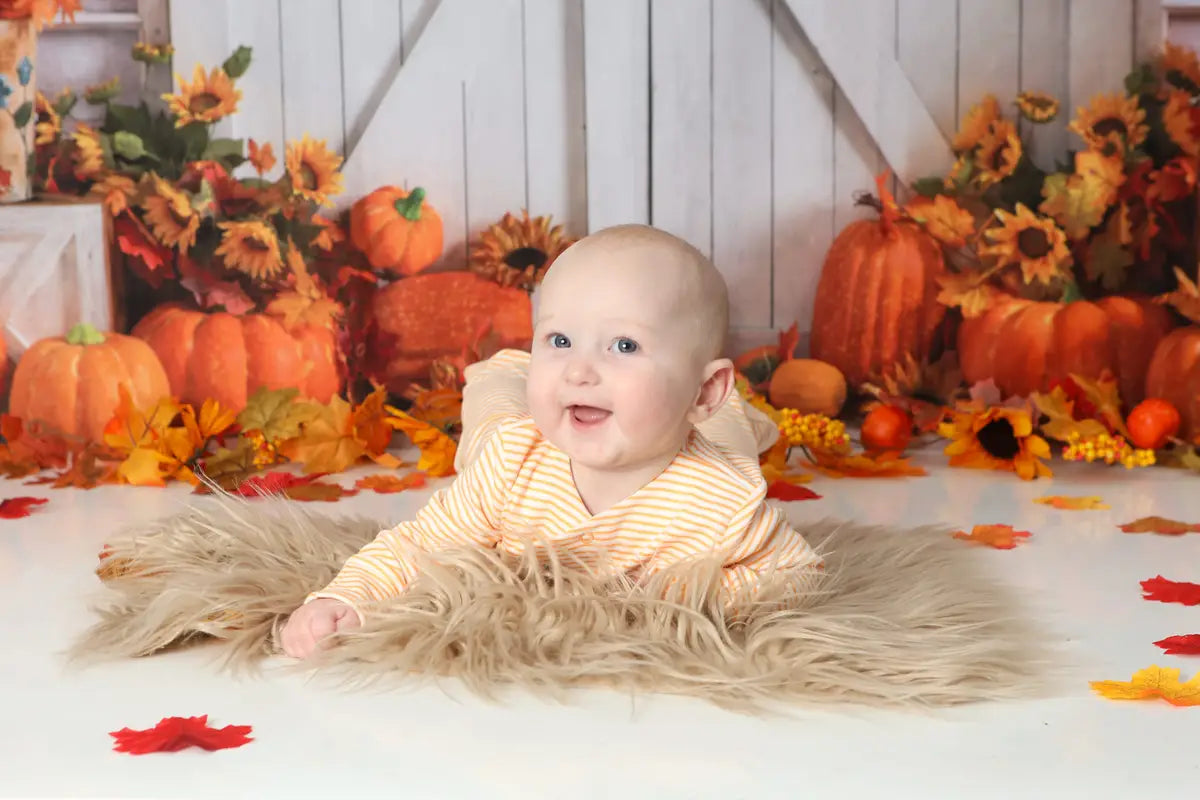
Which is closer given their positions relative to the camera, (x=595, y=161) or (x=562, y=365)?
(x=562, y=365)

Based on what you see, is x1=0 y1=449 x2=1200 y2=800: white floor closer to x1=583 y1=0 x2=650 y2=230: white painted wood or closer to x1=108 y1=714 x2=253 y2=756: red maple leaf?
x1=108 y1=714 x2=253 y2=756: red maple leaf

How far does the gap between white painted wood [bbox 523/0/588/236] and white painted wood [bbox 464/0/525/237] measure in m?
0.02

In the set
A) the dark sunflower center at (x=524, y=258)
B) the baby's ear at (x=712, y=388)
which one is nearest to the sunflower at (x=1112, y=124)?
the dark sunflower center at (x=524, y=258)

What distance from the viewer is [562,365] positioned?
4.52ft

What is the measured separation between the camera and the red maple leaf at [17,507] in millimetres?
2072

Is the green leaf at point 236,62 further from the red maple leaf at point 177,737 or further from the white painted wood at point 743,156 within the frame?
the red maple leaf at point 177,737

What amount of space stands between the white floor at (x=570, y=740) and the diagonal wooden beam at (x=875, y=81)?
1336mm

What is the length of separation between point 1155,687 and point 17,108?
7.02 ft

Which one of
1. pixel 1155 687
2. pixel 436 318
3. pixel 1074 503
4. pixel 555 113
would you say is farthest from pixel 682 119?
pixel 1155 687

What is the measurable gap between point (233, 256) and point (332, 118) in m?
0.34

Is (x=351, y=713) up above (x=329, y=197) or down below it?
below

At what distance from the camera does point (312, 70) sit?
2.68 meters

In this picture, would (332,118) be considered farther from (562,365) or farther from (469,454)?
(562,365)

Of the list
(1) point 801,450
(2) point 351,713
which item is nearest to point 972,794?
(2) point 351,713
